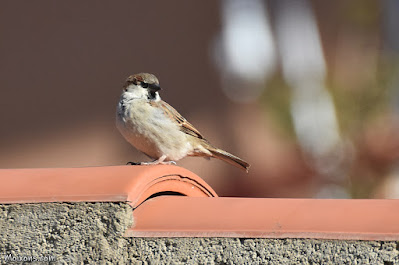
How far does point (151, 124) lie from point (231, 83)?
1.60 m

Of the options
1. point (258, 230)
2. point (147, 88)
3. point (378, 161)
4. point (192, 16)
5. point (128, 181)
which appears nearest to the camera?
point (258, 230)

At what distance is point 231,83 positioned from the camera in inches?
182

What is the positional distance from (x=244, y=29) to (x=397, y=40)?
0.86 metres

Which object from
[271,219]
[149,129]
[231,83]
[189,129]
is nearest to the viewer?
[271,219]

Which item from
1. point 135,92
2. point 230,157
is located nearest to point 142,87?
point 135,92

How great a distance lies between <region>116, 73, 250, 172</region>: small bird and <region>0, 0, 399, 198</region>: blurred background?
1249mm

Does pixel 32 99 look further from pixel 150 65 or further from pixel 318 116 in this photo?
pixel 318 116

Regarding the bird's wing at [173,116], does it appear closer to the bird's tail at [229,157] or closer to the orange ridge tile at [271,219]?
the bird's tail at [229,157]

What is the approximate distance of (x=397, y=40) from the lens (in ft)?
14.8

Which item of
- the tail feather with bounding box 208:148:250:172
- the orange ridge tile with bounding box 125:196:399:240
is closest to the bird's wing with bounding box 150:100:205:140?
the tail feather with bounding box 208:148:250:172

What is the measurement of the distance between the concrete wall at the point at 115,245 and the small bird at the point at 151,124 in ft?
4.36

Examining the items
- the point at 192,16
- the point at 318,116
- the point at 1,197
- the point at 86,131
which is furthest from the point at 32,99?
the point at 1,197

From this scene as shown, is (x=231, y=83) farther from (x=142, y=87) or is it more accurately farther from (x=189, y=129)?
(x=142, y=87)

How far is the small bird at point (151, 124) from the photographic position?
3.05 meters
